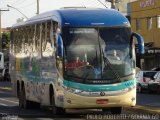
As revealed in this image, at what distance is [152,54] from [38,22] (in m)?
36.8

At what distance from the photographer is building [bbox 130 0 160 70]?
56.8 meters

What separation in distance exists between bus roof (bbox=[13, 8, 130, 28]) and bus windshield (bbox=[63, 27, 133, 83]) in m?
0.22

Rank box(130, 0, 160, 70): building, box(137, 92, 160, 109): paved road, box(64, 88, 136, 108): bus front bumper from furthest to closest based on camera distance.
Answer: box(130, 0, 160, 70): building < box(137, 92, 160, 109): paved road < box(64, 88, 136, 108): bus front bumper

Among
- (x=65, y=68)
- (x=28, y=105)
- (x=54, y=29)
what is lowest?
(x=28, y=105)

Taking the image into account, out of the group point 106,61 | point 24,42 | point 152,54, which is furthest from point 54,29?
point 152,54

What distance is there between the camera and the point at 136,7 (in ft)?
203

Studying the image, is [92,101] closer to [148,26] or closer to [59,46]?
[59,46]

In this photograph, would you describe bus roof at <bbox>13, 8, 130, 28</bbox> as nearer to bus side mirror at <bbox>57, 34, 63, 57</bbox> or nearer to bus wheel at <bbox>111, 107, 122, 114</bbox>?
bus side mirror at <bbox>57, 34, 63, 57</bbox>

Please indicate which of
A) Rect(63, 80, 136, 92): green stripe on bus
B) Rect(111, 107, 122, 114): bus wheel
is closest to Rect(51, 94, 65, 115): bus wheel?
Rect(63, 80, 136, 92): green stripe on bus

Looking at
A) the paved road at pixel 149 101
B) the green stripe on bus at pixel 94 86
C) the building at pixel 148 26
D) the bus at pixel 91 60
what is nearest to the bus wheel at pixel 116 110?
the bus at pixel 91 60

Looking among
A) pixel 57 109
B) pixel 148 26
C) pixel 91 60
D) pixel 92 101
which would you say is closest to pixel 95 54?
pixel 91 60

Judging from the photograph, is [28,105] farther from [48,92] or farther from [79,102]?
[79,102]

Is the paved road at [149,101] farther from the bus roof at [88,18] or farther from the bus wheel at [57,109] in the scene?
the bus roof at [88,18]

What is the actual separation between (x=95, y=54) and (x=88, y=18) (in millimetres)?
1266
